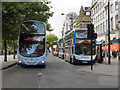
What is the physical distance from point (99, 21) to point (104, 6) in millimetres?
6444

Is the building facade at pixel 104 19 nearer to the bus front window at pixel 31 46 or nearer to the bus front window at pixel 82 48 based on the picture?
the bus front window at pixel 82 48

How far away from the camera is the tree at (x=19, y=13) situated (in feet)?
54.6

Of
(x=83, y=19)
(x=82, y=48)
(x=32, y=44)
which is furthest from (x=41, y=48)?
(x=83, y=19)

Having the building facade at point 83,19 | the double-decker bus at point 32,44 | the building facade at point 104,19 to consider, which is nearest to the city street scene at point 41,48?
the double-decker bus at point 32,44

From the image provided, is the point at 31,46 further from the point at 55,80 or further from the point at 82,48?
the point at 55,80

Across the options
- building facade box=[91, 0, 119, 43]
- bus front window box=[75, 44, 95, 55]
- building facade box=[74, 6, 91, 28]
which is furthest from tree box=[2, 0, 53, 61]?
building facade box=[74, 6, 91, 28]

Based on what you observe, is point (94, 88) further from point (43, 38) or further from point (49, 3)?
point (49, 3)

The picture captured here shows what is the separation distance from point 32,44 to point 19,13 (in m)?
3.78

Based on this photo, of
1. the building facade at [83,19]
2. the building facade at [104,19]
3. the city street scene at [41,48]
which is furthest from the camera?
the building facade at [83,19]

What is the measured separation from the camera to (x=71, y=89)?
25.0 ft

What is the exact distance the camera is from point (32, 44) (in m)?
17.0

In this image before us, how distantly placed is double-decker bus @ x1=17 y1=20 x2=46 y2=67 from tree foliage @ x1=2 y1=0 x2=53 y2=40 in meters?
1.56

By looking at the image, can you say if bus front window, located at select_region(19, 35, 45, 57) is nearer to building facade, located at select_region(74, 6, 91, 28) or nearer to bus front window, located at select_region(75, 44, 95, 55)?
bus front window, located at select_region(75, 44, 95, 55)

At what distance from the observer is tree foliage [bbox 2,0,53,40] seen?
1662 centimetres
